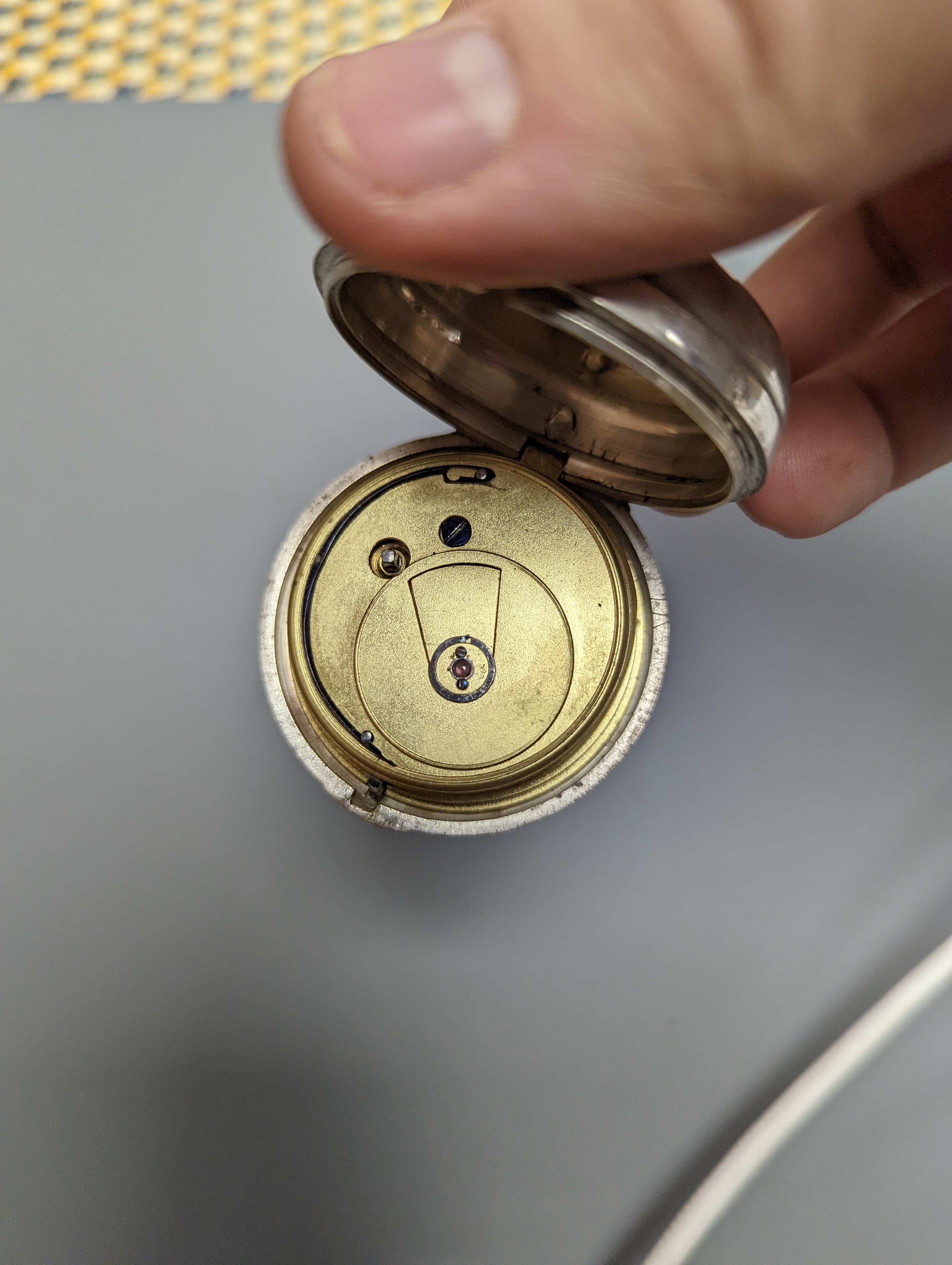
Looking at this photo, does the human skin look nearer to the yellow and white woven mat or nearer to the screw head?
the screw head

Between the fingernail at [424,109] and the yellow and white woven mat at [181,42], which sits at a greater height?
the yellow and white woven mat at [181,42]

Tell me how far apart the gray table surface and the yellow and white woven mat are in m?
0.20

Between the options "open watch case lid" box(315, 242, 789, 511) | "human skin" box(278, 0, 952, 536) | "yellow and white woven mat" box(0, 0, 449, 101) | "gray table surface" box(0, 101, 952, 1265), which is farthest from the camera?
"yellow and white woven mat" box(0, 0, 449, 101)

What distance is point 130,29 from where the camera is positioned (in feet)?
3.39

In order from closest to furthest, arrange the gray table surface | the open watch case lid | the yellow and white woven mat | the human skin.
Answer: the human skin → the open watch case lid → the gray table surface → the yellow and white woven mat

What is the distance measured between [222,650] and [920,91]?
69 centimetres

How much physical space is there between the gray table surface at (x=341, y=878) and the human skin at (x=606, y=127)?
463 mm

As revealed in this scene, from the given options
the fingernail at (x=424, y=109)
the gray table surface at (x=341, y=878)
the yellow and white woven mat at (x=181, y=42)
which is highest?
the yellow and white woven mat at (x=181, y=42)

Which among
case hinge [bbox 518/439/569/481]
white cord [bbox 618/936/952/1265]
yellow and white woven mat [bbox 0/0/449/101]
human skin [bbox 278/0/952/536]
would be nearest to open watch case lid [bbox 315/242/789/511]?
case hinge [bbox 518/439/569/481]

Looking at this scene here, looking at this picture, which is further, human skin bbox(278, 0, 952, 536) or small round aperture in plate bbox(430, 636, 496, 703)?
small round aperture in plate bbox(430, 636, 496, 703)

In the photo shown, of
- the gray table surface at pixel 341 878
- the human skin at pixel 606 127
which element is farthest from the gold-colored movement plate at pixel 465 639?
the human skin at pixel 606 127

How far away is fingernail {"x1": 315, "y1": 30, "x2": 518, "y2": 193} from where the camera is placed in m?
0.37

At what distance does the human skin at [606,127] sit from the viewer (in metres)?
0.36

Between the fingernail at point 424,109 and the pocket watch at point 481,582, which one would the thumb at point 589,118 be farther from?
the pocket watch at point 481,582
